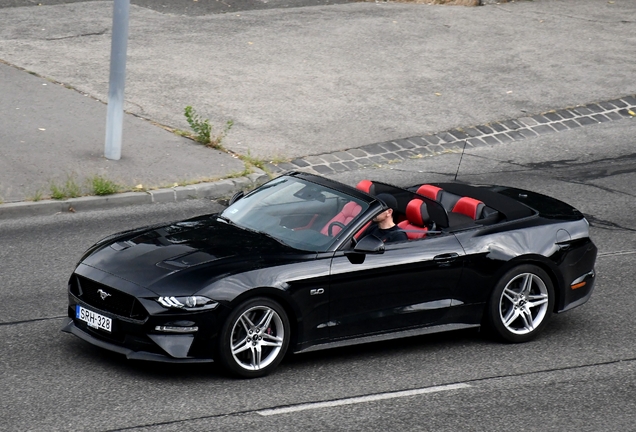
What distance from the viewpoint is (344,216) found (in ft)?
28.2

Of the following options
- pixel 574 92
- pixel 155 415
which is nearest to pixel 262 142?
pixel 574 92

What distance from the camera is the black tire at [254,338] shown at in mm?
7602

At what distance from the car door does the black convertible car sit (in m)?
0.01

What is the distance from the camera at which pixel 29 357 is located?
8086 millimetres

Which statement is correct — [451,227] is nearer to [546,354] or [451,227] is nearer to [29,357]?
[546,354]

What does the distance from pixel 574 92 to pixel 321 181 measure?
11321 mm

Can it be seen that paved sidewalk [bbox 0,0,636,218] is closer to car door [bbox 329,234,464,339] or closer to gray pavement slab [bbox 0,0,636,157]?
gray pavement slab [bbox 0,0,636,157]

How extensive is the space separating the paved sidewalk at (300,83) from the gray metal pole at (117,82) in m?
0.32

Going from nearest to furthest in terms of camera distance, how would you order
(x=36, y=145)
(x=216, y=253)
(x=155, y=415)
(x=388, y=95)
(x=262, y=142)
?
1. (x=155, y=415)
2. (x=216, y=253)
3. (x=36, y=145)
4. (x=262, y=142)
5. (x=388, y=95)

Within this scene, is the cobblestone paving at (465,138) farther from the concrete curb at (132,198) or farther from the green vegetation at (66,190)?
the green vegetation at (66,190)

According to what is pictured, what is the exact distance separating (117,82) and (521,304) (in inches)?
304

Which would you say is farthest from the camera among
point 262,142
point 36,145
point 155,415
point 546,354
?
point 262,142

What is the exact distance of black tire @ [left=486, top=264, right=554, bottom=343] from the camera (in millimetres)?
8844

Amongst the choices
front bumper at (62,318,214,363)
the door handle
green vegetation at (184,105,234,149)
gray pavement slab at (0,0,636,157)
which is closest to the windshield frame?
the door handle
